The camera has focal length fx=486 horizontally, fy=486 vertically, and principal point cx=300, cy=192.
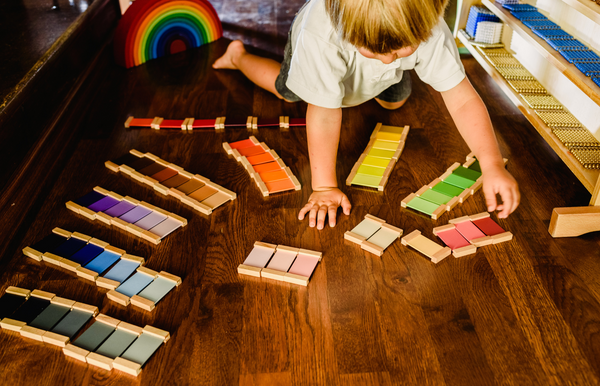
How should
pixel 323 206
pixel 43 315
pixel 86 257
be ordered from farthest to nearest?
pixel 323 206
pixel 86 257
pixel 43 315

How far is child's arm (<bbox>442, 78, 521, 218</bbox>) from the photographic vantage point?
3.27 ft

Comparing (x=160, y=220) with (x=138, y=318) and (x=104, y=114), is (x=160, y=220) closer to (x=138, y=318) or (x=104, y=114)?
(x=138, y=318)

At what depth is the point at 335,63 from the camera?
112 centimetres

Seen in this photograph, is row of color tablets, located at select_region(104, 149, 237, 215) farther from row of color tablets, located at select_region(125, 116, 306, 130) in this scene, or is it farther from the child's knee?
the child's knee

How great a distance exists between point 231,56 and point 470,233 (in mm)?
1156

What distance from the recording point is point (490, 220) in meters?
1.13

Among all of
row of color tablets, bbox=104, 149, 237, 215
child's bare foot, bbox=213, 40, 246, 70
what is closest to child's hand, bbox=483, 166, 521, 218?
row of color tablets, bbox=104, 149, 237, 215

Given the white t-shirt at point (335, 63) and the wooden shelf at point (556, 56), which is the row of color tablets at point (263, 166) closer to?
the white t-shirt at point (335, 63)

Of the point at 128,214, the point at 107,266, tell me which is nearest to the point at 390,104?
the point at 128,214

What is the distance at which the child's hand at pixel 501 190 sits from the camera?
99 cm

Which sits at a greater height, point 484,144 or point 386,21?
point 386,21

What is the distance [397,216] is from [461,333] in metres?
0.35

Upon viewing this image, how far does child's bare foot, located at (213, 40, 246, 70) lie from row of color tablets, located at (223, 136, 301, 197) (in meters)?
0.51

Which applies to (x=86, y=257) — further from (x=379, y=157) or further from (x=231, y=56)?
(x=231, y=56)
